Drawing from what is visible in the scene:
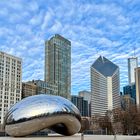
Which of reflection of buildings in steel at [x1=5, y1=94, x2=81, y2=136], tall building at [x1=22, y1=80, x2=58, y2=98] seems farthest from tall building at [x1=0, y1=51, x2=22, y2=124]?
reflection of buildings in steel at [x1=5, y1=94, x2=81, y2=136]

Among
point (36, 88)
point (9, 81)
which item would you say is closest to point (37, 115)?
point (9, 81)

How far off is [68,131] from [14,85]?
5376 inches

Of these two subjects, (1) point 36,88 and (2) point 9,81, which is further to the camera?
(1) point 36,88

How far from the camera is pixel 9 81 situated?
166000mm

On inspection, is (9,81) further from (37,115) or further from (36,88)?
(37,115)

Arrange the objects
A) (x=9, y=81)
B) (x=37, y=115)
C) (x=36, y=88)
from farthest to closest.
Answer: (x=36, y=88) < (x=9, y=81) < (x=37, y=115)

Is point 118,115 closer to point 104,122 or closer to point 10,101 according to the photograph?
point 104,122

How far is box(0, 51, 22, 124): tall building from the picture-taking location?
162 meters

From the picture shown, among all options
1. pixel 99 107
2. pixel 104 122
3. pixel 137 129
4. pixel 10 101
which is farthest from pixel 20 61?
pixel 137 129

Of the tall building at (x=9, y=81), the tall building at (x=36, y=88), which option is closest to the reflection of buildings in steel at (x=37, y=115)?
the tall building at (x=9, y=81)

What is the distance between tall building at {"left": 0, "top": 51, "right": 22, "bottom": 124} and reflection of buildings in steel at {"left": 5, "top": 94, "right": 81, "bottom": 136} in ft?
431

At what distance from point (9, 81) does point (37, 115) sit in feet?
455

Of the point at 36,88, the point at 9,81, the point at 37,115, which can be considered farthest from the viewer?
the point at 36,88

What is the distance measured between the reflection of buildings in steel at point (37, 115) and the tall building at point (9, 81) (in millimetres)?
131220
